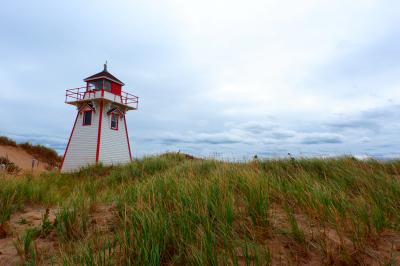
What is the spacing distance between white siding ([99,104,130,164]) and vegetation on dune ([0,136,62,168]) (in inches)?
541

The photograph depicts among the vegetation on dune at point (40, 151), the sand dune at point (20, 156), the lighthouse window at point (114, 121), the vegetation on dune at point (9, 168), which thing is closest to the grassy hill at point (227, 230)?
the vegetation on dune at point (9, 168)

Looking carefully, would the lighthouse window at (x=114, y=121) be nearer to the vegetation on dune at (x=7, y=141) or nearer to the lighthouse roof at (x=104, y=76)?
the lighthouse roof at (x=104, y=76)

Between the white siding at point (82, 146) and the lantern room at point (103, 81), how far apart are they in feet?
7.31

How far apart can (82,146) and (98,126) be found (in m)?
2.40

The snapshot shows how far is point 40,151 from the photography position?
34969 mm

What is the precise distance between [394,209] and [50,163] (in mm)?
37487

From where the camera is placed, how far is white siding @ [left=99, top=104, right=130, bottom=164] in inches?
870

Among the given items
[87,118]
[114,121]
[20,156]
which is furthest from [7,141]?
[114,121]

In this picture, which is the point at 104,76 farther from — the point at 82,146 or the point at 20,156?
the point at 20,156

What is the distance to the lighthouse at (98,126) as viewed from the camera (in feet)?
71.9

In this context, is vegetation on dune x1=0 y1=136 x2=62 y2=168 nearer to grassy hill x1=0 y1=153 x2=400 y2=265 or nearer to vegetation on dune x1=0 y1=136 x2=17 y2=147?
vegetation on dune x1=0 y1=136 x2=17 y2=147

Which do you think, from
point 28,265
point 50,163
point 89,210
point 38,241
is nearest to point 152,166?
point 89,210

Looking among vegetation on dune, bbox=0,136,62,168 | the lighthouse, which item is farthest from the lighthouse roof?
vegetation on dune, bbox=0,136,62,168

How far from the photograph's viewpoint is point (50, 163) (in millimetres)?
33125
